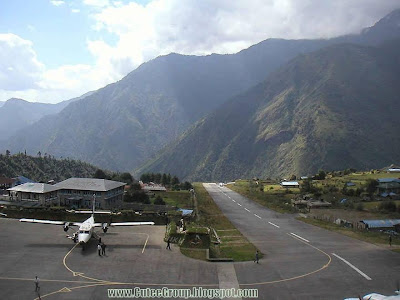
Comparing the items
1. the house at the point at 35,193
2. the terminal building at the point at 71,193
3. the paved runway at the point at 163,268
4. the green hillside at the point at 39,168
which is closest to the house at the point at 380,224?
the paved runway at the point at 163,268

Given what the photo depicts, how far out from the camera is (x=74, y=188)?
76.6 metres

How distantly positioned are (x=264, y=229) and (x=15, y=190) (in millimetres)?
49481

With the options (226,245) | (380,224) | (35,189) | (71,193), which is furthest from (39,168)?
(380,224)

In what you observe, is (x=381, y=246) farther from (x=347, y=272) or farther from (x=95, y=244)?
(x=95, y=244)

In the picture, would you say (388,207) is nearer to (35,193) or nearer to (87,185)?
(87,185)

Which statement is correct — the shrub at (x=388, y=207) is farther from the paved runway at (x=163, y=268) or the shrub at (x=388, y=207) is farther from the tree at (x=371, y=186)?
the paved runway at (x=163, y=268)

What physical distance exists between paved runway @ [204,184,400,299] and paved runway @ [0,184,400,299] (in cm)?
8

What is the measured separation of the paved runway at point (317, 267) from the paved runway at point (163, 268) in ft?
0.25

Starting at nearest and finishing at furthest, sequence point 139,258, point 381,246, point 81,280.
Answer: point 81,280, point 139,258, point 381,246

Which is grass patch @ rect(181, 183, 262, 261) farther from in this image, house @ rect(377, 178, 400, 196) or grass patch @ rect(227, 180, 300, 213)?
house @ rect(377, 178, 400, 196)

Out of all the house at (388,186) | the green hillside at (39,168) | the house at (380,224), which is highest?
the green hillside at (39,168)

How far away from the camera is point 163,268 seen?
33.9 m

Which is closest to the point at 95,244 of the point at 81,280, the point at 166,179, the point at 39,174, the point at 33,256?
the point at 33,256

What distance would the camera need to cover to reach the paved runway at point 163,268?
29377mm
